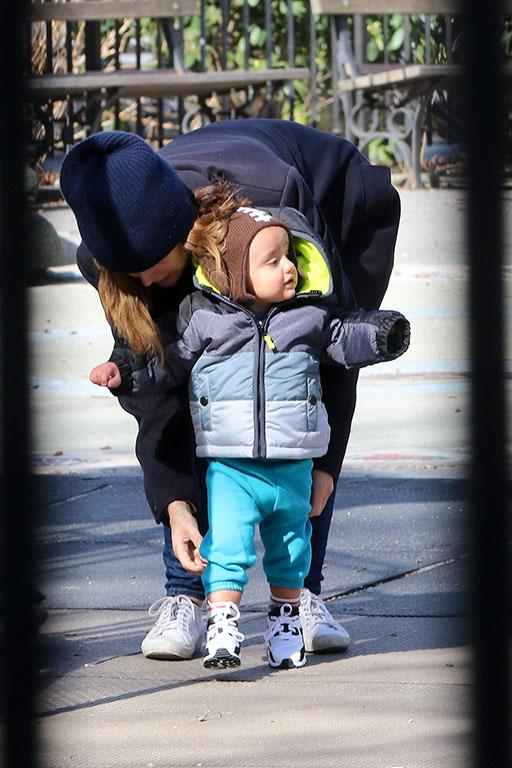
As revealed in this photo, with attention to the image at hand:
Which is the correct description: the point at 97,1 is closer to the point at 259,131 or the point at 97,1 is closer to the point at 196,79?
the point at 196,79

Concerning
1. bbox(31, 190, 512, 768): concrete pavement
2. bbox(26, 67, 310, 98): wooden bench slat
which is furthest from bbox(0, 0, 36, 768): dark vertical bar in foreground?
bbox(26, 67, 310, 98): wooden bench slat

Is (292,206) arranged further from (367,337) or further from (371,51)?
(371,51)

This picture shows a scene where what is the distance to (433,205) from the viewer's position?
10008 millimetres

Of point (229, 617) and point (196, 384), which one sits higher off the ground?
point (196, 384)

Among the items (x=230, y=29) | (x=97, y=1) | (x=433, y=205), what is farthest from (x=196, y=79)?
(x=230, y=29)

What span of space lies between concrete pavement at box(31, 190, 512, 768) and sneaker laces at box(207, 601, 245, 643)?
0.10 m

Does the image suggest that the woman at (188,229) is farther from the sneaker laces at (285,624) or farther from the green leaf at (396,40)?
the green leaf at (396,40)

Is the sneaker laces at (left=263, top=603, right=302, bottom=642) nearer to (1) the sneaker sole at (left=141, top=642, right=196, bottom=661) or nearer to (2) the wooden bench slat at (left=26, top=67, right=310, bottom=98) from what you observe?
(1) the sneaker sole at (left=141, top=642, right=196, bottom=661)

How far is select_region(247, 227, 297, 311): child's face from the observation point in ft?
9.64

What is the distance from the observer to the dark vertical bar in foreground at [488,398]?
3.96ft

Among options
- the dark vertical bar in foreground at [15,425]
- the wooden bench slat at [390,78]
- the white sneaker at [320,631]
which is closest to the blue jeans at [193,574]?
the white sneaker at [320,631]

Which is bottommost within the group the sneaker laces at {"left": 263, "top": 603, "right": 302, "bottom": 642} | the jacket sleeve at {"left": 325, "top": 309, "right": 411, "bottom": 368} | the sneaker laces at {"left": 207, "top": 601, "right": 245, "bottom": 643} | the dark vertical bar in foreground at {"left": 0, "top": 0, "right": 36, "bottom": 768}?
the sneaker laces at {"left": 263, "top": 603, "right": 302, "bottom": 642}

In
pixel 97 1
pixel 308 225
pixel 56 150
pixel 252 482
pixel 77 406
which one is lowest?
pixel 56 150

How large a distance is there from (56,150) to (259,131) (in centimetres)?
939
